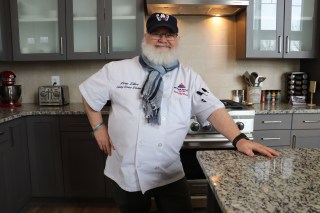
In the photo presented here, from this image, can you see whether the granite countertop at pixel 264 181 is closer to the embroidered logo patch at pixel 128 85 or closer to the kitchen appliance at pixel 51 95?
the embroidered logo patch at pixel 128 85

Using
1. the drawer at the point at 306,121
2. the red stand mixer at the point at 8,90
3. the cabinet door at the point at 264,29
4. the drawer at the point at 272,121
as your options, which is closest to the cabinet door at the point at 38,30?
the red stand mixer at the point at 8,90

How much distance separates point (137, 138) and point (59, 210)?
152 centimetres

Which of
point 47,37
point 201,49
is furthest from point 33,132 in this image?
point 201,49

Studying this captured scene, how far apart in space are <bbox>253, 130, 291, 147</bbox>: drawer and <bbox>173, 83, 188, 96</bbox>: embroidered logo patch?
1.24 meters

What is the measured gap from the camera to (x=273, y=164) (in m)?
0.88

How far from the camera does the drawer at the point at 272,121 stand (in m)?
2.29

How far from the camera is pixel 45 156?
230cm

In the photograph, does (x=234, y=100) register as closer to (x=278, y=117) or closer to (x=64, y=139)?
(x=278, y=117)

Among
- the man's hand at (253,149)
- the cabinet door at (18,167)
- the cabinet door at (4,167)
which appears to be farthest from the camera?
the cabinet door at (18,167)

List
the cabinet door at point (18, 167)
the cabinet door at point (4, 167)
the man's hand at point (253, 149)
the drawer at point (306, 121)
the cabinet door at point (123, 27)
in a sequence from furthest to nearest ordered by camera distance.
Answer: the cabinet door at point (123, 27) → the drawer at point (306, 121) → the cabinet door at point (18, 167) → the cabinet door at point (4, 167) → the man's hand at point (253, 149)

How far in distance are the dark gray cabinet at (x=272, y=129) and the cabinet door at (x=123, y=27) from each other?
1231 millimetres

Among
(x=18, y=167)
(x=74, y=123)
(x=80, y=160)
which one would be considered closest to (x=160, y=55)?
(x=74, y=123)

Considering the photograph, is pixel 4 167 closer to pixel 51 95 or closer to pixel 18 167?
pixel 18 167

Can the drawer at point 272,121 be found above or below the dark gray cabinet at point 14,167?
above
